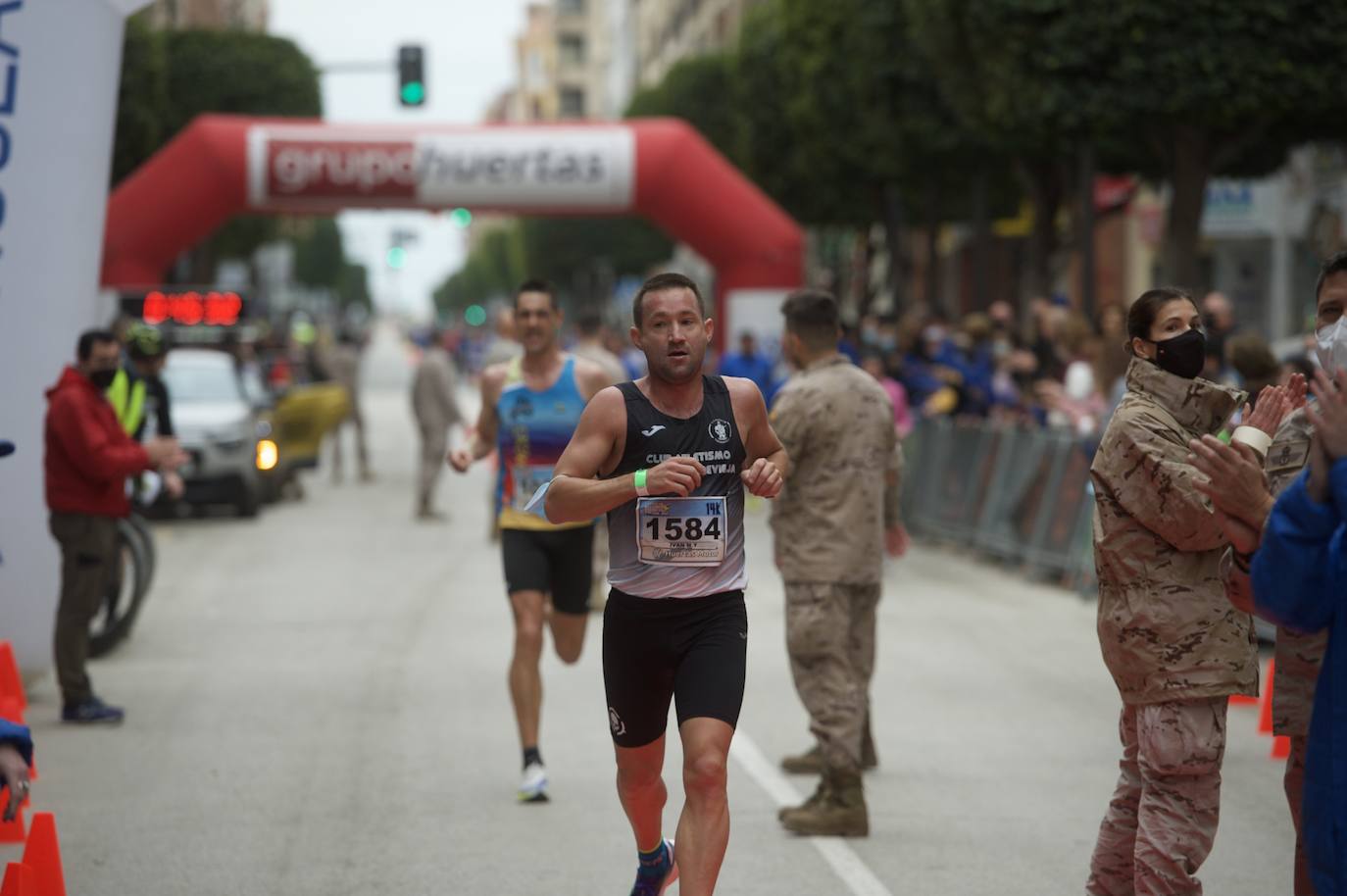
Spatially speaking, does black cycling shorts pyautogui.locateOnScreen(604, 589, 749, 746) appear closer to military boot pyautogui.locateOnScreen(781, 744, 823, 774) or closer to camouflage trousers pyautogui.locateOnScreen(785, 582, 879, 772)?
camouflage trousers pyautogui.locateOnScreen(785, 582, 879, 772)

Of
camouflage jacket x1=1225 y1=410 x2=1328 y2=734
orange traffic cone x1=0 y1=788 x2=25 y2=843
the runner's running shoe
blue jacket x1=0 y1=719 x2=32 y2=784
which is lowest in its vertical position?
orange traffic cone x1=0 y1=788 x2=25 y2=843

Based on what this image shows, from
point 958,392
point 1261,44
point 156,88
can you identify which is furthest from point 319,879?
point 156,88

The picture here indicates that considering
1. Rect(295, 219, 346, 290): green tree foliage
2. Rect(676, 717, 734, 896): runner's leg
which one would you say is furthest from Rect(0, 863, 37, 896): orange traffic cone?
Rect(295, 219, 346, 290): green tree foliage

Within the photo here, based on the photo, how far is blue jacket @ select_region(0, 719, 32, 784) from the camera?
4852 mm

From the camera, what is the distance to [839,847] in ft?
24.5

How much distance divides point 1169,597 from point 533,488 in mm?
3629

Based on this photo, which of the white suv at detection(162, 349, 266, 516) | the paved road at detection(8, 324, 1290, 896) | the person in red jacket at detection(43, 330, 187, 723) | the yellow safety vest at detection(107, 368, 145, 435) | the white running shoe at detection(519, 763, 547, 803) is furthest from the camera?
the white suv at detection(162, 349, 266, 516)

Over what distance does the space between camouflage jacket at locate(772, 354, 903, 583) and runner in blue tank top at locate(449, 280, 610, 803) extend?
0.96m

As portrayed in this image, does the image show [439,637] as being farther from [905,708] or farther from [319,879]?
[319,879]

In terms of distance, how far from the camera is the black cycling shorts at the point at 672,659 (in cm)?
581

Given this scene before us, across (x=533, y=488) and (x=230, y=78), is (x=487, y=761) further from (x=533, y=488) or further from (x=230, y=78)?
(x=230, y=78)

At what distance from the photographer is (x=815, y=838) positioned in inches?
300

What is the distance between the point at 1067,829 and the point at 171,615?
851cm

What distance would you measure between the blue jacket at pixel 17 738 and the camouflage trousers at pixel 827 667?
11.3 ft
